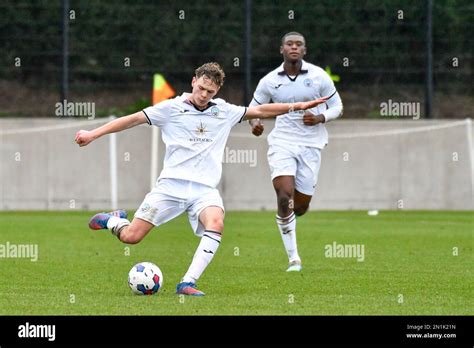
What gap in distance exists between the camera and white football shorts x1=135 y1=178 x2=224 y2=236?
11773 mm

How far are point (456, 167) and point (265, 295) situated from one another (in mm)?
16590

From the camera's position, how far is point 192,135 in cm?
1181

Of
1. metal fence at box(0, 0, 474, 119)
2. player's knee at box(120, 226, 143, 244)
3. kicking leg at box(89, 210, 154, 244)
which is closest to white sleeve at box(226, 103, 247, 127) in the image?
kicking leg at box(89, 210, 154, 244)

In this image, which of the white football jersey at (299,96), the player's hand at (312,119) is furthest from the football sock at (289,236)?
the player's hand at (312,119)

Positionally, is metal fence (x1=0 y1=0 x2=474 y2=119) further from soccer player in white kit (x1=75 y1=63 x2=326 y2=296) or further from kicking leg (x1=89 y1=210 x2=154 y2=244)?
soccer player in white kit (x1=75 y1=63 x2=326 y2=296)

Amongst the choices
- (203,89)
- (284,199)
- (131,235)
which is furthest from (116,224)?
(284,199)

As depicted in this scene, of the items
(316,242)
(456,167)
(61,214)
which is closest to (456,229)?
(316,242)

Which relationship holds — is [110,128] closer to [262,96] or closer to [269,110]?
[269,110]

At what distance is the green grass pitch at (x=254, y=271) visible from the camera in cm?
1053

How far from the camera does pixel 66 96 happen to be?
89.7ft

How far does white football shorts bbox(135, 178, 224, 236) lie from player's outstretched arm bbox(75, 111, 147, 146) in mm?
690
